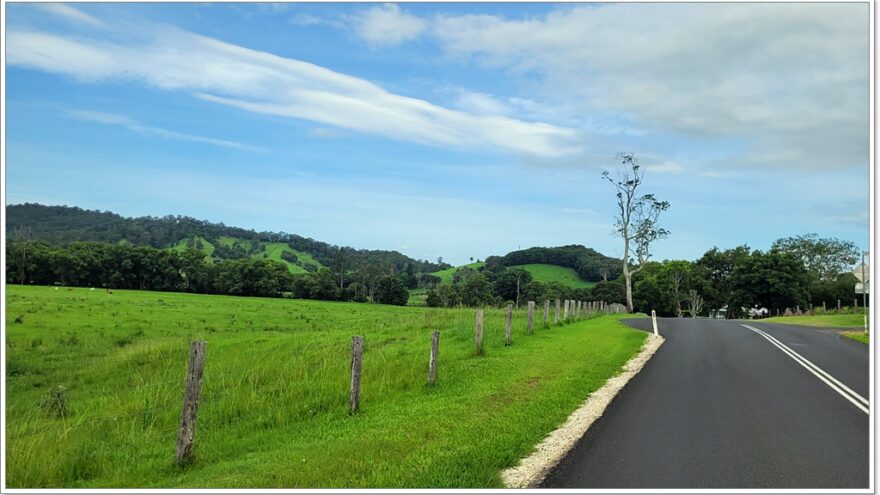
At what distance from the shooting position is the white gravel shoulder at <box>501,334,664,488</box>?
7.38 m

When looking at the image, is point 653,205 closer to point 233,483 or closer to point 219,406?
point 219,406

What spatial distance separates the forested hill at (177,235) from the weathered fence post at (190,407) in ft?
354

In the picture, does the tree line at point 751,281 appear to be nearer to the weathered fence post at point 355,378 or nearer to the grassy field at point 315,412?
the grassy field at point 315,412

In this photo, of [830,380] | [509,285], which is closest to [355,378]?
[830,380]

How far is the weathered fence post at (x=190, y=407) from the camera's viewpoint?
859 cm

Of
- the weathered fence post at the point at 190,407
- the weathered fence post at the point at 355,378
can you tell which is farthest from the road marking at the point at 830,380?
the weathered fence post at the point at 190,407

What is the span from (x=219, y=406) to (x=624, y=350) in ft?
42.2

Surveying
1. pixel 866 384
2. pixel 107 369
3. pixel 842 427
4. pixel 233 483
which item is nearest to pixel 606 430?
pixel 842 427

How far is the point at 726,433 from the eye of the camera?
31.6 feet

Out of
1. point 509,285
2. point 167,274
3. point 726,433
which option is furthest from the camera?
point 509,285

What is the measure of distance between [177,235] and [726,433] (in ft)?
518

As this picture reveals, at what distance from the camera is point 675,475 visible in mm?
7445

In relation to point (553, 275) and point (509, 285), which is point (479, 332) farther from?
point (553, 275)

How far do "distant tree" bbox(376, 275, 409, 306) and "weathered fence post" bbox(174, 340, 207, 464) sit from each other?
93.8 m
